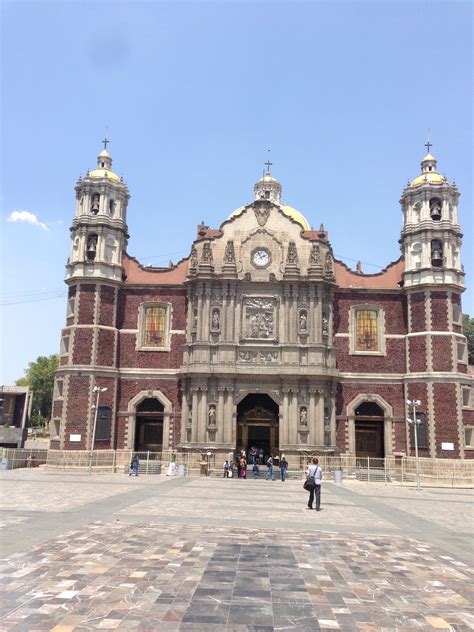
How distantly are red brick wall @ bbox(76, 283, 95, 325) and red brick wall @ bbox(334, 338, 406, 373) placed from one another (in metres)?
17.6

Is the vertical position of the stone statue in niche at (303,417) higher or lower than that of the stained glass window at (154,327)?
lower

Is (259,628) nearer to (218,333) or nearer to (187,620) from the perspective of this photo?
(187,620)

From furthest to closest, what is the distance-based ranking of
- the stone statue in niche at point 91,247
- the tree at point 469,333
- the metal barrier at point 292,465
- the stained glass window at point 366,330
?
1. the tree at point 469,333
2. the stone statue in niche at point 91,247
3. the stained glass window at point 366,330
4. the metal barrier at point 292,465

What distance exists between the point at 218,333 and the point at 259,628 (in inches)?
1234

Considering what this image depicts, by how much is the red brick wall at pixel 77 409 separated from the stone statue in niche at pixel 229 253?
12816 millimetres

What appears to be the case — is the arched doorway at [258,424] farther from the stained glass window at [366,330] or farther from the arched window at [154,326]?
the stained glass window at [366,330]

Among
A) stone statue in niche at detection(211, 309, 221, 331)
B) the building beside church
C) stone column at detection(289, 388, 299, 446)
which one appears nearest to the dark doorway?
the building beside church

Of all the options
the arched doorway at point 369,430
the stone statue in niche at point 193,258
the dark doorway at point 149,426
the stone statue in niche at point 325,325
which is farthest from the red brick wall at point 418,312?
the dark doorway at point 149,426

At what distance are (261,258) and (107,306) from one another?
38.3 feet

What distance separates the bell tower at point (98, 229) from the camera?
129ft

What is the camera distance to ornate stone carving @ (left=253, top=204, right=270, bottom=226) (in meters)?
40.1

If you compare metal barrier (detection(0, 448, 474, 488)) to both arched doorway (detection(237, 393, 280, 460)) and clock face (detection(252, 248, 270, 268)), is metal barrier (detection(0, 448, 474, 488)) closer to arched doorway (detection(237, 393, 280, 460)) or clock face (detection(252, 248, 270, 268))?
arched doorway (detection(237, 393, 280, 460))

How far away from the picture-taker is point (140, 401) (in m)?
38.7

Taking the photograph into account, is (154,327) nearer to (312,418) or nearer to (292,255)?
(292,255)
